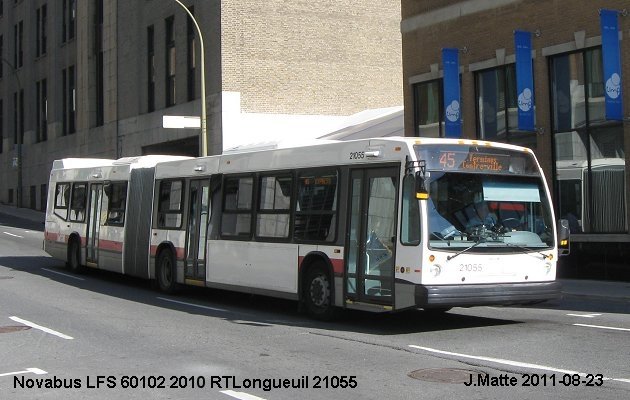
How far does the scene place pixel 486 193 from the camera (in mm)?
12336

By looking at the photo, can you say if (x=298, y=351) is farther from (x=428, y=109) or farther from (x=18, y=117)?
(x=18, y=117)

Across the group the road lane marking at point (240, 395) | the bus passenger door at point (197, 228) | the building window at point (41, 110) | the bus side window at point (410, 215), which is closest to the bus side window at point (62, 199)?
the bus passenger door at point (197, 228)

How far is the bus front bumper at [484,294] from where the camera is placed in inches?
457

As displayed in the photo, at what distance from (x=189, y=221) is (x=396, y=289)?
6853 mm

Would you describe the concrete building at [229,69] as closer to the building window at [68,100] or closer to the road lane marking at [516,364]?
the building window at [68,100]

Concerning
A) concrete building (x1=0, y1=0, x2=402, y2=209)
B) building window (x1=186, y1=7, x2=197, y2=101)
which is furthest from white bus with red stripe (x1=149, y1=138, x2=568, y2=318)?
building window (x1=186, y1=7, x2=197, y2=101)

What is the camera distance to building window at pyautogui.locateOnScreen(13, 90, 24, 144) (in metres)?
59.6

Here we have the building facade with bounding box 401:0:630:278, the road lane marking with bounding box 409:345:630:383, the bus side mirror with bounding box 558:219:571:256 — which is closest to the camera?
the road lane marking with bounding box 409:345:630:383

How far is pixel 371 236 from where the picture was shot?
12.5 meters

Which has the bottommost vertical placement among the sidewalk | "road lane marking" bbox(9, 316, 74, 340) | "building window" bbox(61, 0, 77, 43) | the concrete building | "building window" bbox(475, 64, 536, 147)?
"road lane marking" bbox(9, 316, 74, 340)

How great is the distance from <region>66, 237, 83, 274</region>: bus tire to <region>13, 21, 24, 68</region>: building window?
4156 centimetres

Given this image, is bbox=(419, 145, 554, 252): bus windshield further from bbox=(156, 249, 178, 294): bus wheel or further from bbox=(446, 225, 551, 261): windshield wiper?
bbox=(156, 249, 178, 294): bus wheel

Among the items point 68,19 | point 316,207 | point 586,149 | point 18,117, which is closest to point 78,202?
point 316,207

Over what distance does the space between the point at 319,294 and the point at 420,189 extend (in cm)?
304
